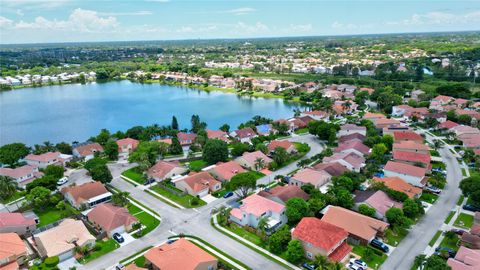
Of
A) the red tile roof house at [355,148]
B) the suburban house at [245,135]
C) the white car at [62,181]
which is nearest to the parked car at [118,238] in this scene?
the white car at [62,181]

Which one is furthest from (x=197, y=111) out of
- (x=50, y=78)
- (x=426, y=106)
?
(x=50, y=78)

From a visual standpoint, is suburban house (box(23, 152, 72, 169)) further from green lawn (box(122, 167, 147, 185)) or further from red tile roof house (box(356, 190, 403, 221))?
red tile roof house (box(356, 190, 403, 221))

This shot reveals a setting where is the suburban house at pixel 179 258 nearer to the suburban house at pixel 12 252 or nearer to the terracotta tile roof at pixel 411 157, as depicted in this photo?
the suburban house at pixel 12 252

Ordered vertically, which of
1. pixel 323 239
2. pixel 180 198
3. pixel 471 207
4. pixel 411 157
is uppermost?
pixel 411 157

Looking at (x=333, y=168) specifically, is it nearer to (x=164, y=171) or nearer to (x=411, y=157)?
(x=411, y=157)

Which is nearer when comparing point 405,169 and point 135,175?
point 405,169

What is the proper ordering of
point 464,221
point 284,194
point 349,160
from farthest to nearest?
point 349,160, point 284,194, point 464,221

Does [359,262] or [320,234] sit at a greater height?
[320,234]

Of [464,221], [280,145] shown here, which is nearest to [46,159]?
[280,145]
